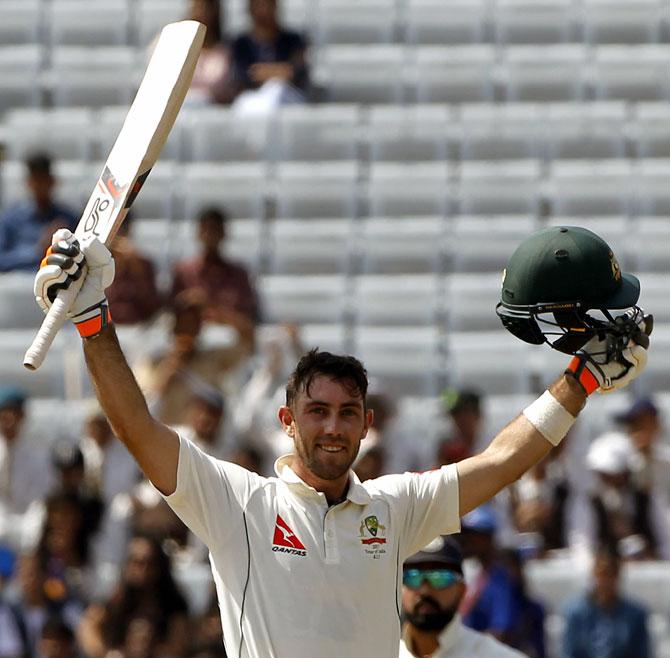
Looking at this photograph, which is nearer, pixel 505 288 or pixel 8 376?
pixel 505 288

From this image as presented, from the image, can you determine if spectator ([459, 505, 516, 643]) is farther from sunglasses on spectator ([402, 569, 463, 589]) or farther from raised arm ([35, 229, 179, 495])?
raised arm ([35, 229, 179, 495])

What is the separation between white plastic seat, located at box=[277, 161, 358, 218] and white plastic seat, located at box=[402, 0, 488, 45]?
54.4 inches

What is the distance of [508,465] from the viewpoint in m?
4.39

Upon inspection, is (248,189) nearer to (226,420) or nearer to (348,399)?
(226,420)

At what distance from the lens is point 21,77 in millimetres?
11867

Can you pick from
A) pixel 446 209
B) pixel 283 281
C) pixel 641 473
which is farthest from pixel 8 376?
pixel 641 473

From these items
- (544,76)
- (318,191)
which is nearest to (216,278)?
(318,191)

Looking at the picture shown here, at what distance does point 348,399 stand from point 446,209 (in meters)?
6.57

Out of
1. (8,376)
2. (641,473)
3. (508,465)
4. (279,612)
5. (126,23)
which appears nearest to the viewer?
(279,612)

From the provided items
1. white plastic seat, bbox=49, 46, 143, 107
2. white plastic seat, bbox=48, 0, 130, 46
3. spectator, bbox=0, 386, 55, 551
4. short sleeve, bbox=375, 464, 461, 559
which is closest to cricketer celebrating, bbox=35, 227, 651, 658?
short sleeve, bbox=375, 464, 461, 559

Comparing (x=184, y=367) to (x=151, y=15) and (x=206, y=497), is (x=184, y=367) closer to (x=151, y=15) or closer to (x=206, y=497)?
(x=151, y=15)

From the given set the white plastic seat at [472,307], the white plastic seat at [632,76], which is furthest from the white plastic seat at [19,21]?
the white plastic seat at [472,307]

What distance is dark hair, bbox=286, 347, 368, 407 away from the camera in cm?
423

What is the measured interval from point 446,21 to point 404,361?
9.66ft
